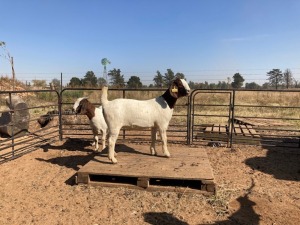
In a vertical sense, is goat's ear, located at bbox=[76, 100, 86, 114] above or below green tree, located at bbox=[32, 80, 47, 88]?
below

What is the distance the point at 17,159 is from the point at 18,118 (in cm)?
276

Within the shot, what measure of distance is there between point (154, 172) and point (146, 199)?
0.49 metres

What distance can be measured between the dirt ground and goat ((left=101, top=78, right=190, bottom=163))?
3.37 ft

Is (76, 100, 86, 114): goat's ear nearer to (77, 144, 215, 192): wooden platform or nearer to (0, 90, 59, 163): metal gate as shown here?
(0, 90, 59, 163): metal gate

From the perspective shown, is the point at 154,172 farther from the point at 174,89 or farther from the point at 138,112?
the point at 174,89

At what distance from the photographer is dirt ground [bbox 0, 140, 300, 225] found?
364cm

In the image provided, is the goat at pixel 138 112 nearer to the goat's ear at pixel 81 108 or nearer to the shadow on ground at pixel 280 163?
the goat's ear at pixel 81 108

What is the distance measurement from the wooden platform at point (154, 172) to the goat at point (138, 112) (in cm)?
36

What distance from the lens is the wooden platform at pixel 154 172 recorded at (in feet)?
14.4

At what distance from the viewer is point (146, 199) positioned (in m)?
4.18

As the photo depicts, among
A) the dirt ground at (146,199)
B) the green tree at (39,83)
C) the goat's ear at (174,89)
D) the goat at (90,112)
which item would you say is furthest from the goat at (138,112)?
the green tree at (39,83)

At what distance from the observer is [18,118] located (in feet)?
27.8

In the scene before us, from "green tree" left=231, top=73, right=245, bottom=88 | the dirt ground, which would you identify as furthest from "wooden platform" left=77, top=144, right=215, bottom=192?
"green tree" left=231, top=73, right=245, bottom=88

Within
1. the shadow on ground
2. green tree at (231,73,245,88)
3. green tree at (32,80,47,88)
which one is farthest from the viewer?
green tree at (231,73,245,88)
